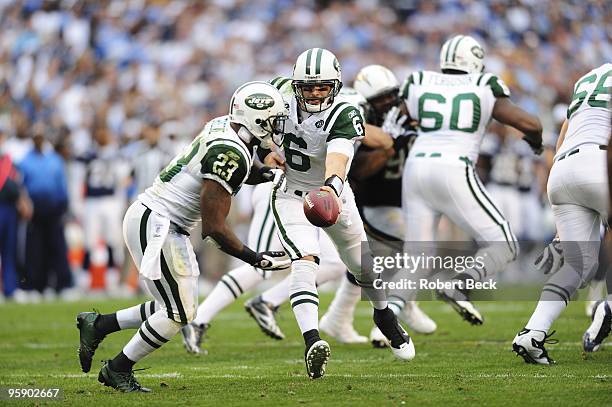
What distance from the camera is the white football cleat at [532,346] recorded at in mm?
6461

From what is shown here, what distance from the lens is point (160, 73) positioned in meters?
18.3

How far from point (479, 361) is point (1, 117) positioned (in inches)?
414

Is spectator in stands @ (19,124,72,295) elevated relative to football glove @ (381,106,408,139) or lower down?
lower down

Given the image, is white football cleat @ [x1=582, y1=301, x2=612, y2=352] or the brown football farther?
white football cleat @ [x1=582, y1=301, x2=612, y2=352]

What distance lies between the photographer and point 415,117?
835 cm

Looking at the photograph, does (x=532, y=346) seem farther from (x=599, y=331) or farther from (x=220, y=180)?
(x=220, y=180)

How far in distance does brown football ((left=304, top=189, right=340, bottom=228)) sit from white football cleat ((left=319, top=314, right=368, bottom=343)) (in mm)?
2557

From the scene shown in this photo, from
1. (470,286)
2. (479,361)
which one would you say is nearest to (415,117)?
(470,286)

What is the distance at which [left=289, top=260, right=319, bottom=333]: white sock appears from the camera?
624 cm

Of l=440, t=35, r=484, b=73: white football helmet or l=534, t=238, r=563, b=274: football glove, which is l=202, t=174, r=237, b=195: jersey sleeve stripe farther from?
l=440, t=35, r=484, b=73: white football helmet

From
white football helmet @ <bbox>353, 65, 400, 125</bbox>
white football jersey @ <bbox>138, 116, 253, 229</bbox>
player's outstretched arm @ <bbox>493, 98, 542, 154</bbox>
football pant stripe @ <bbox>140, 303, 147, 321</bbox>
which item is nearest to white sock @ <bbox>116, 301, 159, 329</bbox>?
football pant stripe @ <bbox>140, 303, 147, 321</bbox>

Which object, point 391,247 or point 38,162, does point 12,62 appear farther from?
point 391,247

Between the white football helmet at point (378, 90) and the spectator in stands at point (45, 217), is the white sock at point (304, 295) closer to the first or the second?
the white football helmet at point (378, 90)

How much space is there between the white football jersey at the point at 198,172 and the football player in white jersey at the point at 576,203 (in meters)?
1.95
